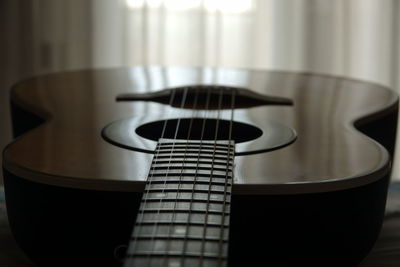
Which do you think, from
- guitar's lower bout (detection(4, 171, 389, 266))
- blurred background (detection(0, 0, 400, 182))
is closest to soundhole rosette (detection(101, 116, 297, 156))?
guitar's lower bout (detection(4, 171, 389, 266))

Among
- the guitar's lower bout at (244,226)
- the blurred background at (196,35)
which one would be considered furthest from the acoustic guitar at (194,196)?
the blurred background at (196,35)

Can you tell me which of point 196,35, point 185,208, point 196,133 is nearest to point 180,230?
point 185,208

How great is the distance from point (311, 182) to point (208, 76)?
660 millimetres

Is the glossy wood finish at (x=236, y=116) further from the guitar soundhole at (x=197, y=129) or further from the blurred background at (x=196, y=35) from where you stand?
the blurred background at (x=196, y=35)

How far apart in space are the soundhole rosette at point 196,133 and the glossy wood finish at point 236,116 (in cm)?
1

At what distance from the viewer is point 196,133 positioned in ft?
3.32

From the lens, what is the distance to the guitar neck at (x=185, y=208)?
58 centimetres

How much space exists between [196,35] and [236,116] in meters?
0.89

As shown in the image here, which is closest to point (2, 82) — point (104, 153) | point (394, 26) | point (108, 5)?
point (108, 5)

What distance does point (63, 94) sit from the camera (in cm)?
117

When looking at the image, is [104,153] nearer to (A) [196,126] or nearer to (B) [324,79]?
(A) [196,126]

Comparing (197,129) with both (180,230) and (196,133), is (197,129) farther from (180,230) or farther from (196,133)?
(180,230)

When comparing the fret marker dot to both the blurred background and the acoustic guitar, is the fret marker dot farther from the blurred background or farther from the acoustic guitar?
the blurred background

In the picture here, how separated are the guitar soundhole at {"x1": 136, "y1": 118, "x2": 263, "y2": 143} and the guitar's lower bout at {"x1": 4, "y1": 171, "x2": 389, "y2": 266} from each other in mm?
269
